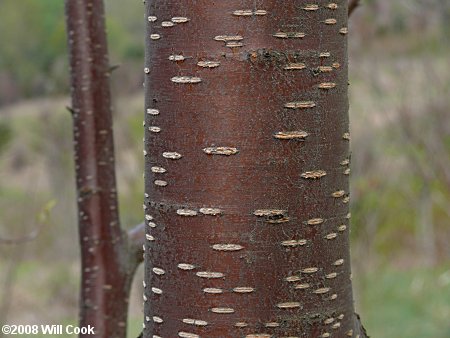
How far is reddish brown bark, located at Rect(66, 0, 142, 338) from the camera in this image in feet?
6.64

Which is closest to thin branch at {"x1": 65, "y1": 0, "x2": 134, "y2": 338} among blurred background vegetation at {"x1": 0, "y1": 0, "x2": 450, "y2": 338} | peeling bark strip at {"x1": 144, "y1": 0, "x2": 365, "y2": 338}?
peeling bark strip at {"x1": 144, "y1": 0, "x2": 365, "y2": 338}

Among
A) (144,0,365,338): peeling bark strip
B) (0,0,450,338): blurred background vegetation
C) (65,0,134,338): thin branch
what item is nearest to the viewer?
(144,0,365,338): peeling bark strip

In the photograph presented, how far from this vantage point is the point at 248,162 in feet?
3.42

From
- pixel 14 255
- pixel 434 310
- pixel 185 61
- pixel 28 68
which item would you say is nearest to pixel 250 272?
pixel 185 61

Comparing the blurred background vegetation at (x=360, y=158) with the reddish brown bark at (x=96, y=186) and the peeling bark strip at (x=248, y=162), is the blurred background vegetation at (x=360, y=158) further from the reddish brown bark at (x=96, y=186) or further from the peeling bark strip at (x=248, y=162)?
the peeling bark strip at (x=248, y=162)

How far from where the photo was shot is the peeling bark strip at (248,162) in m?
1.04

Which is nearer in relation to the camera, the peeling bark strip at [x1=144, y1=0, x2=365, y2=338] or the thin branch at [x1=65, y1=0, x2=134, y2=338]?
the peeling bark strip at [x1=144, y1=0, x2=365, y2=338]

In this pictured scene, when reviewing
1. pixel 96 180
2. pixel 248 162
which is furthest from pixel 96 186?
pixel 248 162

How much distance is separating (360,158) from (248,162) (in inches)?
248

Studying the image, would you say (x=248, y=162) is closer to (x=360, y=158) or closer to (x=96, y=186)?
(x=96, y=186)

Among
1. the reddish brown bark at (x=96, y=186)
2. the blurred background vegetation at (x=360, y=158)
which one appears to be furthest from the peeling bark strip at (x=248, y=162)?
the blurred background vegetation at (x=360, y=158)

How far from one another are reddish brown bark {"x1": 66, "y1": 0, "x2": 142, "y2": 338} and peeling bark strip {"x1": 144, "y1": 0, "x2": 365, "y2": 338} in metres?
0.94

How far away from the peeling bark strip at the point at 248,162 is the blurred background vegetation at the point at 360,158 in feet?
16.0

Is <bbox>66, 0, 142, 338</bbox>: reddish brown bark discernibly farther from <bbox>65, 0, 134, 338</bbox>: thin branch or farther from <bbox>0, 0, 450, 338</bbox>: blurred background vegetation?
<bbox>0, 0, 450, 338</bbox>: blurred background vegetation
